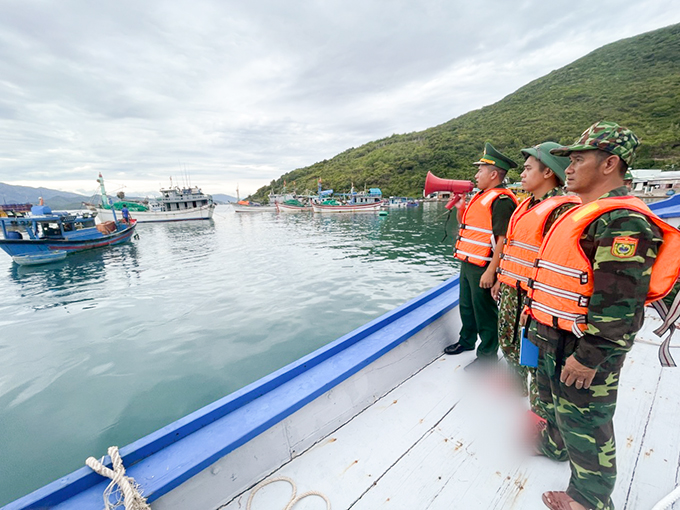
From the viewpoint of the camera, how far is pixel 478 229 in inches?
89.9

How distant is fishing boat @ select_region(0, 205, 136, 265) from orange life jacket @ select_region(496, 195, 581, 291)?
18.7 meters

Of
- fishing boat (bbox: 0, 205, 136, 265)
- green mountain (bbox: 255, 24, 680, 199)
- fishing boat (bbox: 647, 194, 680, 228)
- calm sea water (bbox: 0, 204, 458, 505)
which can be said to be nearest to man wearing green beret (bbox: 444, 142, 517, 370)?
calm sea water (bbox: 0, 204, 458, 505)

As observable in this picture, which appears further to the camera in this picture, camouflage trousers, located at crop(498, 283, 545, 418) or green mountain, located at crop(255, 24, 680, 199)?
green mountain, located at crop(255, 24, 680, 199)

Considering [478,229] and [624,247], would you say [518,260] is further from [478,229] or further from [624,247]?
[624,247]

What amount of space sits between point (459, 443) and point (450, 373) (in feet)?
2.08

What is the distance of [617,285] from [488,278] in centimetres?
118

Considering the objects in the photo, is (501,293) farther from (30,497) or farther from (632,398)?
(30,497)

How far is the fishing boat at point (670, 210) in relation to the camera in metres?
4.50

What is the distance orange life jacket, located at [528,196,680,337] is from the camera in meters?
0.98

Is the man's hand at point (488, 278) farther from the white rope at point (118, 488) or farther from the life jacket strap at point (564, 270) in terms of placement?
the white rope at point (118, 488)

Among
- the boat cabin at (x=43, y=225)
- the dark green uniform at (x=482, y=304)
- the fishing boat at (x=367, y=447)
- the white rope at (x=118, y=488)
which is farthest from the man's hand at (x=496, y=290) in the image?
the boat cabin at (x=43, y=225)

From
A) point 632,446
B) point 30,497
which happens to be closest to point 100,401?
point 30,497

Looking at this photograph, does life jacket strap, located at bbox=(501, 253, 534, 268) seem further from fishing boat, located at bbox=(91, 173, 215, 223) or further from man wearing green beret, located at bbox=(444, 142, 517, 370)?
fishing boat, located at bbox=(91, 173, 215, 223)

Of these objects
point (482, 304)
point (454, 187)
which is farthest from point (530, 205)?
point (482, 304)
